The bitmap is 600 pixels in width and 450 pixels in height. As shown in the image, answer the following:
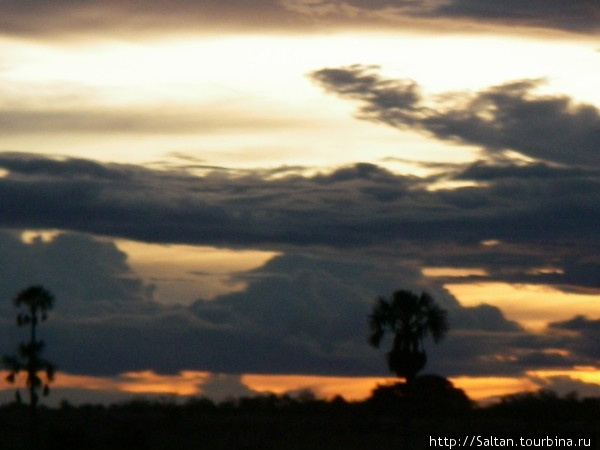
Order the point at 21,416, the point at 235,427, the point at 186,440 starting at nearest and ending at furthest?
the point at 186,440
the point at 235,427
the point at 21,416

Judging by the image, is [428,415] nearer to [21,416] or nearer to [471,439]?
[471,439]

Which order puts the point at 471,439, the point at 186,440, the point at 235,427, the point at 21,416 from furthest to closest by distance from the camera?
1. the point at 21,416
2. the point at 235,427
3. the point at 186,440
4. the point at 471,439

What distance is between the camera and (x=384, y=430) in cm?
7669

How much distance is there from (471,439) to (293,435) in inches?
552

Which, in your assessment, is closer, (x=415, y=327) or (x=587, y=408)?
(x=415, y=327)

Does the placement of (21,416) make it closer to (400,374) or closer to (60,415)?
(60,415)

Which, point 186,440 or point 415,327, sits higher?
point 415,327

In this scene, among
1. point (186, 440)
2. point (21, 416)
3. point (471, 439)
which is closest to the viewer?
point (471, 439)

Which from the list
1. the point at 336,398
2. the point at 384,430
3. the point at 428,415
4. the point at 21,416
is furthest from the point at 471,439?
the point at 21,416

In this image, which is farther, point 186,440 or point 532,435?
point 186,440

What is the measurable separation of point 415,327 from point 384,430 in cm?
641

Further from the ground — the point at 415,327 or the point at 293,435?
the point at 415,327

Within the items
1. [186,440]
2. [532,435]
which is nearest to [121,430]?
[186,440]

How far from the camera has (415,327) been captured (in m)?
78.8
